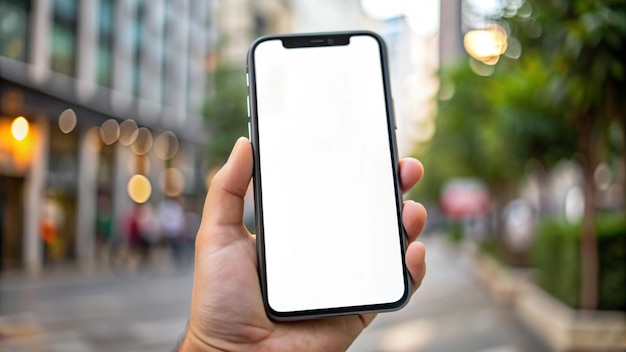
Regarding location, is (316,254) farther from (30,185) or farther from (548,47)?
(30,185)

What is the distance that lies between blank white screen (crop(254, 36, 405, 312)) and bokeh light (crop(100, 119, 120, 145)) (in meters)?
26.1

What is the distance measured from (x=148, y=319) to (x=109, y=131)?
17.5 meters

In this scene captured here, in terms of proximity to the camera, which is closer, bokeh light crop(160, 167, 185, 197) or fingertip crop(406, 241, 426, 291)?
fingertip crop(406, 241, 426, 291)

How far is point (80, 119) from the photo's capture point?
25719mm

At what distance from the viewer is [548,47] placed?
768cm

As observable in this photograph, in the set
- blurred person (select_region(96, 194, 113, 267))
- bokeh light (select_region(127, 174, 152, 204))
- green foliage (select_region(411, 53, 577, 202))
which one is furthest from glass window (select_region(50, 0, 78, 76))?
green foliage (select_region(411, 53, 577, 202))

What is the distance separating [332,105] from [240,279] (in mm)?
592

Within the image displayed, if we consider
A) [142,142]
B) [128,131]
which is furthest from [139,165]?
[128,131]

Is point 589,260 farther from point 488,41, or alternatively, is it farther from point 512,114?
point 512,114

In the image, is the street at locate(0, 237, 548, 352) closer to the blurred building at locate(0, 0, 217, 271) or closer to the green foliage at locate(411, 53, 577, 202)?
the green foliage at locate(411, 53, 577, 202)

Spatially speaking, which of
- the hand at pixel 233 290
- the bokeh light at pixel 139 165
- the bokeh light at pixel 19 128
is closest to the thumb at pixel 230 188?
the hand at pixel 233 290

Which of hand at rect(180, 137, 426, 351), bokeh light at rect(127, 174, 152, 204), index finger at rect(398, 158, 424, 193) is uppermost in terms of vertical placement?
index finger at rect(398, 158, 424, 193)

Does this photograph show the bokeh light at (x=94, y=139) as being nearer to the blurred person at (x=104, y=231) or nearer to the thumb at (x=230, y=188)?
the blurred person at (x=104, y=231)

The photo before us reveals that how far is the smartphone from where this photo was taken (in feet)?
7.00
